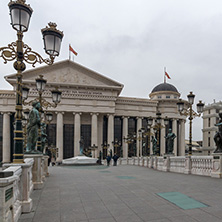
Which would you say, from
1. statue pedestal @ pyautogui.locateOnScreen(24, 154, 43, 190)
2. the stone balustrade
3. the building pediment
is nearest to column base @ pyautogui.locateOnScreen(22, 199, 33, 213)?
the stone balustrade

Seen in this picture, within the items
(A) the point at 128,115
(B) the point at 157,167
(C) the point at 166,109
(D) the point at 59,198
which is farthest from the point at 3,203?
(C) the point at 166,109

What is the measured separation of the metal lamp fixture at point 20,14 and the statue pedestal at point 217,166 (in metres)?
12.2

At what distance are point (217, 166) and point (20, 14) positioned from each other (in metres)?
12.8

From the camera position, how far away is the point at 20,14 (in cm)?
648

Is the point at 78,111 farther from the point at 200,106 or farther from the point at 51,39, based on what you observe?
the point at 51,39

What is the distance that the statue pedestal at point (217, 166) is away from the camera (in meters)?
12.5

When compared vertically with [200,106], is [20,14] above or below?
above

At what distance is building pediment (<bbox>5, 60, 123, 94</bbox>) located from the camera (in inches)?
2047

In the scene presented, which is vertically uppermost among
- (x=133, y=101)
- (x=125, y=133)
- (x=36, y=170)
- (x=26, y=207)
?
(x=133, y=101)

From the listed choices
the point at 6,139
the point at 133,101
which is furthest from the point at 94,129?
the point at 6,139

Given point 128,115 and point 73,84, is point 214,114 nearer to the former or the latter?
point 128,115

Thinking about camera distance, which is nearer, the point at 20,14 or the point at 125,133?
the point at 20,14

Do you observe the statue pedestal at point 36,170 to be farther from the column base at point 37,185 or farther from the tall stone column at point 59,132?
the tall stone column at point 59,132

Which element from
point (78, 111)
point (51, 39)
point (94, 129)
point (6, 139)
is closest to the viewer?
point (51, 39)
